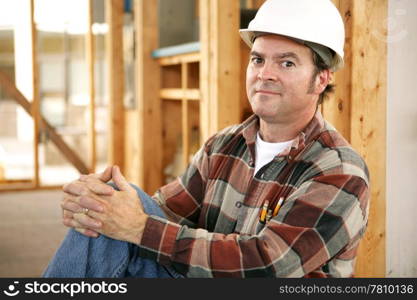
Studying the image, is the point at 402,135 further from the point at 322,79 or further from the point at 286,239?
the point at 286,239

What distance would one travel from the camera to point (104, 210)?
4.66ft

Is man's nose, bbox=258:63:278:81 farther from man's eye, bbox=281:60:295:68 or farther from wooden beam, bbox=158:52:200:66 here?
wooden beam, bbox=158:52:200:66

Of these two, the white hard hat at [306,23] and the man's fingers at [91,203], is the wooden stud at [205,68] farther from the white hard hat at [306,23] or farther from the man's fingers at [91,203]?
the man's fingers at [91,203]

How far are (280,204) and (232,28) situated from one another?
1.56 meters

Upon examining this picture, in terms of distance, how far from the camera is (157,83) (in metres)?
4.05

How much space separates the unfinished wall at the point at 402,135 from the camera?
6.47 ft

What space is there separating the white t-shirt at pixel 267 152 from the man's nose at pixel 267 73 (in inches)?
7.5

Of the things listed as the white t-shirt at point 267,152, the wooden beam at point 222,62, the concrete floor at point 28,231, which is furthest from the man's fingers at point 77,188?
the concrete floor at point 28,231

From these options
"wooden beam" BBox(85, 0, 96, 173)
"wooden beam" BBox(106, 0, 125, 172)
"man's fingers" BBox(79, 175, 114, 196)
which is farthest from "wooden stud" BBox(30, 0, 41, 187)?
"man's fingers" BBox(79, 175, 114, 196)

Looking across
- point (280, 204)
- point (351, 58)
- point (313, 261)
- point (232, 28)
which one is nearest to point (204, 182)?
point (280, 204)

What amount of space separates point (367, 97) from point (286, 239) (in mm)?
862

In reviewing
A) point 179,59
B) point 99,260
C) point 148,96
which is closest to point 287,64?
point 99,260

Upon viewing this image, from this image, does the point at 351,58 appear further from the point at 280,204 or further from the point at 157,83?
the point at 157,83

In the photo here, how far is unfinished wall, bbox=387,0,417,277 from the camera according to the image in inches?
77.7
